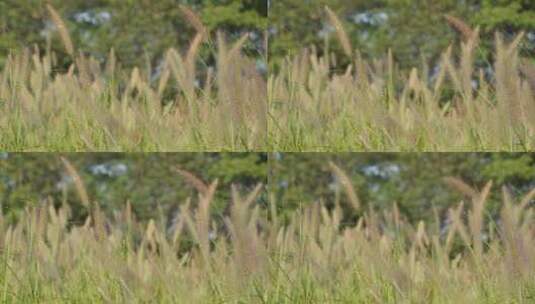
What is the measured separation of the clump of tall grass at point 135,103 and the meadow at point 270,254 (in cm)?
20

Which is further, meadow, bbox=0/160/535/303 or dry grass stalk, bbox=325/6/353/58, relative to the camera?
dry grass stalk, bbox=325/6/353/58

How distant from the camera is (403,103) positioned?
5910 mm

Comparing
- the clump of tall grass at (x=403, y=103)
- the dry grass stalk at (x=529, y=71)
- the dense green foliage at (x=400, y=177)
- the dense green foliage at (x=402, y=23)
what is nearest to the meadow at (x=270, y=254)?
the dense green foliage at (x=400, y=177)

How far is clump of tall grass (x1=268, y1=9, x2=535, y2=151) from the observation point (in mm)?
5859

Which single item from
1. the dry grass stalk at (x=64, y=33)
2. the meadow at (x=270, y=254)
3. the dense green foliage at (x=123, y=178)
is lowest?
the meadow at (x=270, y=254)

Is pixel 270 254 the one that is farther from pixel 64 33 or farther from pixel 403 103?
pixel 64 33

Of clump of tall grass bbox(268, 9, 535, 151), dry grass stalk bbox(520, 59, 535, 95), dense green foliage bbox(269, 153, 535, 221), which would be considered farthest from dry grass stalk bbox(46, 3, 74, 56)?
dry grass stalk bbox(520, 59, 535, 95)

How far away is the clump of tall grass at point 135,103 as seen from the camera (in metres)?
5.84

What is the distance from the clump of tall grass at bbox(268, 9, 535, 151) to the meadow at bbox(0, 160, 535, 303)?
203 mm

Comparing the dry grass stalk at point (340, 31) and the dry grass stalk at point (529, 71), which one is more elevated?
the dry grass stalk at point (340, 31)

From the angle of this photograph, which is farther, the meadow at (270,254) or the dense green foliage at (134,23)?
the dense green foliage at (134,23)

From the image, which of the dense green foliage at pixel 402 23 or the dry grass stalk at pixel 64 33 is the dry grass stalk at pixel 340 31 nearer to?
the dense green foliage at pixel 402 23

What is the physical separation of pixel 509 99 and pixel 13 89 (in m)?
2.21

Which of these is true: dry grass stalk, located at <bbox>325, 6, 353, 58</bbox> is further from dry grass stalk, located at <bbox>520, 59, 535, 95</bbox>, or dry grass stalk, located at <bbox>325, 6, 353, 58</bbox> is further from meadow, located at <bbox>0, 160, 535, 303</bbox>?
dry grass stalk, located at <bbox>520, 59, 535, 95</bbox>
